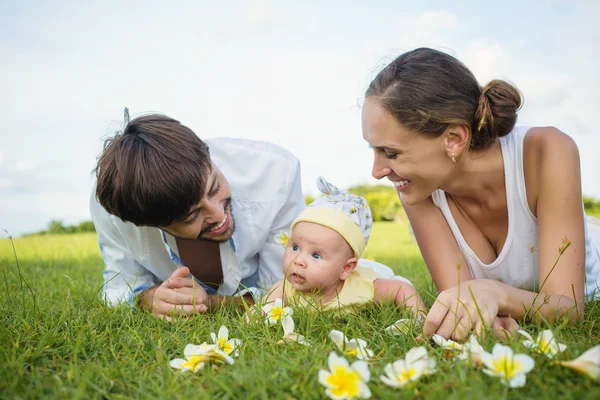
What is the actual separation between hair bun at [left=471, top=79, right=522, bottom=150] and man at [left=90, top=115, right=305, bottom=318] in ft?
4.57

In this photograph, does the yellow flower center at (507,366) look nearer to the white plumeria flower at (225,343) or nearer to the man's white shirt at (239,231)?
the white plumeria flower at (225,343)

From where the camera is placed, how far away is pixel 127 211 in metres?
2.84

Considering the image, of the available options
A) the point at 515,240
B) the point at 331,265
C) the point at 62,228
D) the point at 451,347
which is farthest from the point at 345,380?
the point at 62,228

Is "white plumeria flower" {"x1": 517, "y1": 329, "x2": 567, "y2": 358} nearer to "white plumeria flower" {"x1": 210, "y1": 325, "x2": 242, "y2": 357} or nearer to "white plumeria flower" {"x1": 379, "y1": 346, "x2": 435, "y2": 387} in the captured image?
"white plumeria flower" {"x1": 379, "y1": 346, "x2": 435, "y2": 387}

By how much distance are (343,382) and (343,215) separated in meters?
1.46

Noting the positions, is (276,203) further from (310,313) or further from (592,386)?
(592,386)

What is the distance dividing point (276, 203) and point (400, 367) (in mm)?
2078

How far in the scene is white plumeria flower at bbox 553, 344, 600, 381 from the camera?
4.78 ft

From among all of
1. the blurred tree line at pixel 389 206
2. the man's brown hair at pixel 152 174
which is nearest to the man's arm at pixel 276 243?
the man's brown hair at pixel 152 174

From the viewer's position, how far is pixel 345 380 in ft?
4.92

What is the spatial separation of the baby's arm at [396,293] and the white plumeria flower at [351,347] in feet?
2.75

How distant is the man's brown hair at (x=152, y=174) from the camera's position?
107 inches

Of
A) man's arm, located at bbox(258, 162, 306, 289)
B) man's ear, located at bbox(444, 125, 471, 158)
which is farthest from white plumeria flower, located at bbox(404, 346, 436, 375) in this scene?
man's arm, located at bbox(258, 162, 306, 289)

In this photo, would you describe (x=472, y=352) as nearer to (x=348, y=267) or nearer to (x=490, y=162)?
(x=348, y=267)
